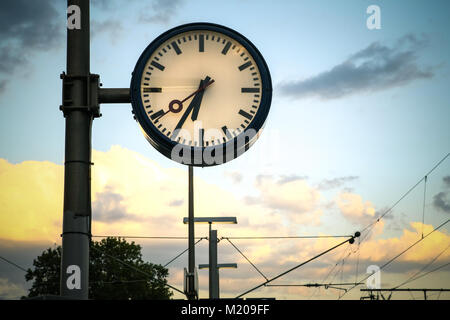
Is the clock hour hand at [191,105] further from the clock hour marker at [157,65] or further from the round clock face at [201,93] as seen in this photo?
the clock hour marker at [157,65]

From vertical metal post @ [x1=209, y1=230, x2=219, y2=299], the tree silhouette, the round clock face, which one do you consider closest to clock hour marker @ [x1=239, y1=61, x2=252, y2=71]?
the round clock face

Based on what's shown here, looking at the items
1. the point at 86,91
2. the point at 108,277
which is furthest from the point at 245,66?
the point at 108,277

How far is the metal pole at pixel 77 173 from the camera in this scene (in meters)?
4.37

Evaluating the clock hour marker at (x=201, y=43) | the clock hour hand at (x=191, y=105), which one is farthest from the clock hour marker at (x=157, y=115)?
the clock hour marker at (x=201, y=43)

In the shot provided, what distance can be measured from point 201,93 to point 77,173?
110 cm

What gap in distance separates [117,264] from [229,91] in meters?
66.3

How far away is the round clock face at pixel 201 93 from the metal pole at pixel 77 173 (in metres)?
0.45

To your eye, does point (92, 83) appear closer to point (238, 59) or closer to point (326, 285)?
point (238, 59)

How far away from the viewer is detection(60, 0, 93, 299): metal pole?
172 inches

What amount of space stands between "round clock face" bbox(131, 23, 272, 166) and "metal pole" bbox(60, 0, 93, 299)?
45 centimetres

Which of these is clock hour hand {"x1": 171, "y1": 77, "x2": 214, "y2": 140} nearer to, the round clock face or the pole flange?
the round clock face
